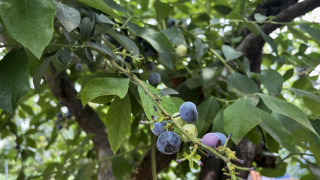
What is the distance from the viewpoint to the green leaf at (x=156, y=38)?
0.53 meters

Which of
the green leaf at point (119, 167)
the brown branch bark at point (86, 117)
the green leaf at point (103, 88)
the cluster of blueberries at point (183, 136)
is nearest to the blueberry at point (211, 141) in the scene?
the cluster of blueberries at point (183, 136)

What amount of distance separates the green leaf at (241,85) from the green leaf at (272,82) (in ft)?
0.08

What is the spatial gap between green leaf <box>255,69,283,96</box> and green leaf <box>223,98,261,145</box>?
0.57 feet

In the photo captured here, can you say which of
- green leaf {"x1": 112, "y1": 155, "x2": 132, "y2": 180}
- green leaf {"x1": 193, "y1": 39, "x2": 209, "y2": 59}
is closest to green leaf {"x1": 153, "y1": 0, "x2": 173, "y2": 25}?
green leaf {"x1": 193, "y1": 39, "x2": 209, "y2": 59}

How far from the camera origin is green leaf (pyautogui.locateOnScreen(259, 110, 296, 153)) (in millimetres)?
455

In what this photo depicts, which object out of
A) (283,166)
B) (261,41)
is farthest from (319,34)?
(283,166)

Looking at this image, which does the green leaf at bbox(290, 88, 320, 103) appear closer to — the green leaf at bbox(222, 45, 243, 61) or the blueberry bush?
the blueberry bush

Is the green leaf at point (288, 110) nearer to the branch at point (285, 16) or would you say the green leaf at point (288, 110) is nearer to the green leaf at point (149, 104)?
the green leaf at point (149, 104)

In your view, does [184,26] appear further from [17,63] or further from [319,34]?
[17,63]

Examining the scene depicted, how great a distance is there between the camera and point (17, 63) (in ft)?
1.28

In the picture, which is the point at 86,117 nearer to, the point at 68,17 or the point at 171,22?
the point at 171,22

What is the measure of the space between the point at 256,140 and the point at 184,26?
1.48 ft

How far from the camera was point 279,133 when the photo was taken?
464 millimetres

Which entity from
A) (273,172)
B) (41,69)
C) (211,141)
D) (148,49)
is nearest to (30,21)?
(41,69)
